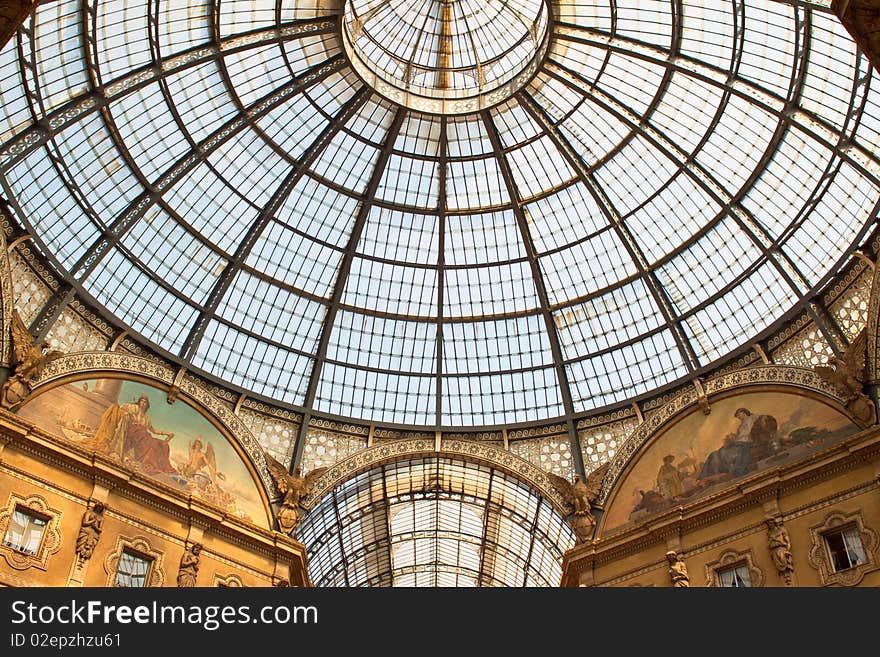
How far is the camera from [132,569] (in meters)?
27.5

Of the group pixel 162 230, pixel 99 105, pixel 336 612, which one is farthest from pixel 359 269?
pixel 336 612

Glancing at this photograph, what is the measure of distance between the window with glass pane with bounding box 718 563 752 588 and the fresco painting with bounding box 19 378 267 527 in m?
18.2

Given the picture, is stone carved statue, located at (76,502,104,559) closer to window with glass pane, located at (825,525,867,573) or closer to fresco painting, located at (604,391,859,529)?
fresco painting, located at (604,391,859,529)

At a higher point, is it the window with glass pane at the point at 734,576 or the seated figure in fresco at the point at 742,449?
the seated figure in fresco at the point at 742,449

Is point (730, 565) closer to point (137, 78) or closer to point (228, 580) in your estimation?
point (228, 580)

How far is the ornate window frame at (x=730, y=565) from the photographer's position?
87.7ft

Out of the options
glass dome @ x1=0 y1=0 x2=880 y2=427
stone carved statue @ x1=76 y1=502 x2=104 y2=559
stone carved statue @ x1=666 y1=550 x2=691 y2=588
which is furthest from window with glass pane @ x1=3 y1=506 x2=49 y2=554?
stone carved statue @ x1=666 y1=550 x2=691 y2=588

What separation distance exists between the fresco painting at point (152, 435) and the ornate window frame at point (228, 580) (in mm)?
2643

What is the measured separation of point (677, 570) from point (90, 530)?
20.5 metres

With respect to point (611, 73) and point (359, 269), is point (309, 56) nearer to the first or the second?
point (359, 269)

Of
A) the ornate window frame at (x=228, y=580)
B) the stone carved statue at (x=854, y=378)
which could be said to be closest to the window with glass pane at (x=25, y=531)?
the ornate window frame at (x=228, y=580)

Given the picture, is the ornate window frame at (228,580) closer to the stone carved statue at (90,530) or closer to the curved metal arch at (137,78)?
the stone carved statue at (90,530)

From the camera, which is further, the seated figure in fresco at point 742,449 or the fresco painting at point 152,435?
the seated figure in fresco at point 742,449

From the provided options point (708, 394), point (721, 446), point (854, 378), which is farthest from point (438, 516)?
point (854, 378)
